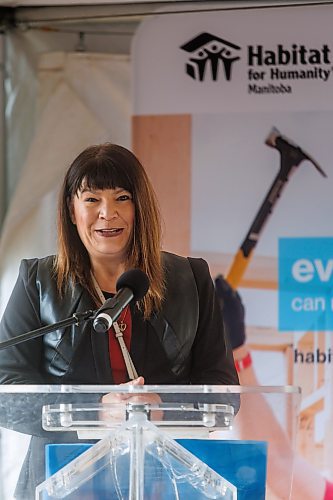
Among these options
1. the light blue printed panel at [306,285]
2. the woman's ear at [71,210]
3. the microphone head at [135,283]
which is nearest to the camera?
the microphone head at [135,283]

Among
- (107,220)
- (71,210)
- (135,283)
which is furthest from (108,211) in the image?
(135,283)

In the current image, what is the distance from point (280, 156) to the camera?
13.0ft

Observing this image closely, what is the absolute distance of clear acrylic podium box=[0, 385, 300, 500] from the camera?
190cm

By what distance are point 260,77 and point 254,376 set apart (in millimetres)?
1124

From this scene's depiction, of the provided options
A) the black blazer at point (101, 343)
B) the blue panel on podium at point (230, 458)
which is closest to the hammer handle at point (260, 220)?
the black blazer at point (101, 343)

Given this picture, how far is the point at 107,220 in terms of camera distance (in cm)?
248

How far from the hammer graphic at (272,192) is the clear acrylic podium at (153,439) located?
1.98m

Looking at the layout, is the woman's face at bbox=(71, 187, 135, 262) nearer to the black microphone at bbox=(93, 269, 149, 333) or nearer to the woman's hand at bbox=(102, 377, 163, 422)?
the black microphone at bbox=(93, 269, 149, 333)

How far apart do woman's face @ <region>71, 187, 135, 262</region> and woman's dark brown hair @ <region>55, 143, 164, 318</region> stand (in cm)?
2

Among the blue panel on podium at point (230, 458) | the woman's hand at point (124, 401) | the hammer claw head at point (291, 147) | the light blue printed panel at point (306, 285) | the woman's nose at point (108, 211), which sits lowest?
the blue panel on podium at point (230, 458)

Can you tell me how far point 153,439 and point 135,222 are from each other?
736mm

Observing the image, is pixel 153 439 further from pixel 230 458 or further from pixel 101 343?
pixel 101 343

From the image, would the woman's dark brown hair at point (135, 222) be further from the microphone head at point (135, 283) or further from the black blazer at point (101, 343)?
the microphone head at point (135, 283)

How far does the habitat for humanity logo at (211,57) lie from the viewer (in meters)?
3.94
